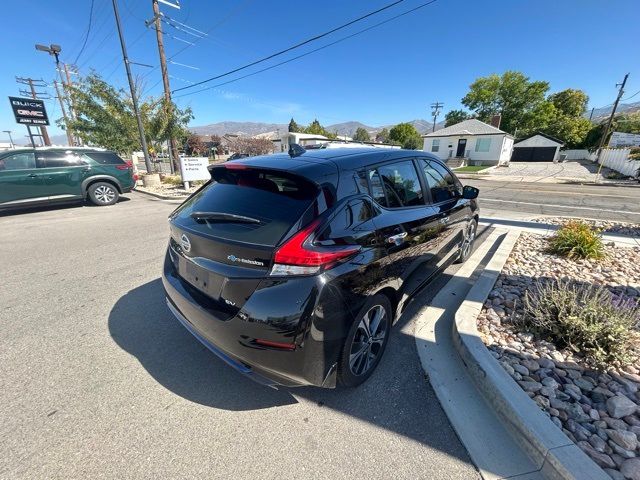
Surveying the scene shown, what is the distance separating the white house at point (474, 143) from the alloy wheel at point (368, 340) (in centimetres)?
3789

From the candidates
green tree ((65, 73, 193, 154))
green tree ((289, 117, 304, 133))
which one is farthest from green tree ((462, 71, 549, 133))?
green tree ((65, 73, 193, 154))

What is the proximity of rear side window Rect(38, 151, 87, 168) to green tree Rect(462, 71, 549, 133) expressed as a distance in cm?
5665

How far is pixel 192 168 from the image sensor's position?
1152 centimetres

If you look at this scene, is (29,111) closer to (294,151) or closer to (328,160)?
(294,151)

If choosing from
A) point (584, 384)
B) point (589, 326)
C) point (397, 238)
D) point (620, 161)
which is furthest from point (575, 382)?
point (620, 161)

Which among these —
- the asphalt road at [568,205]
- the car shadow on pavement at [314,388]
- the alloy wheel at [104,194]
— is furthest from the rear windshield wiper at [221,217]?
the alloy wheel at [104,194]

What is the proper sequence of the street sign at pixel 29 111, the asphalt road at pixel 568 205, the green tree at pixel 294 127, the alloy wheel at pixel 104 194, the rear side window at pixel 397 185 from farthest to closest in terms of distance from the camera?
the green tree at pixel 294 127 → the street sign at pixel 29 111 → the alloy wheel at pixel 104 194 → the asphalt road at pixel 568 205 → the rear side window at pixel 397 185

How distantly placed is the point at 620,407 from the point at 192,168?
12.7 meters

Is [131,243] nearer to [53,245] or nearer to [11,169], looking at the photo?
[53,245]

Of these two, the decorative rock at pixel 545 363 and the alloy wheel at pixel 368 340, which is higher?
the alloy wheel at pixel 368 340

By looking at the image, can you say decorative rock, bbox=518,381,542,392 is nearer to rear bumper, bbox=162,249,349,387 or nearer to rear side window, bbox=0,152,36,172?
rear bumper, bbox=162,249,349,387

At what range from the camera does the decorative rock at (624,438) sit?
5.27 feet

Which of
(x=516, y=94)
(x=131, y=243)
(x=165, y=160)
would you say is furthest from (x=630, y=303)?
(x=516, y=94)

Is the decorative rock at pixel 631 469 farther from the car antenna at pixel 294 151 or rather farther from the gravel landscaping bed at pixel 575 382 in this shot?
the car antenna at pixel 294 151
